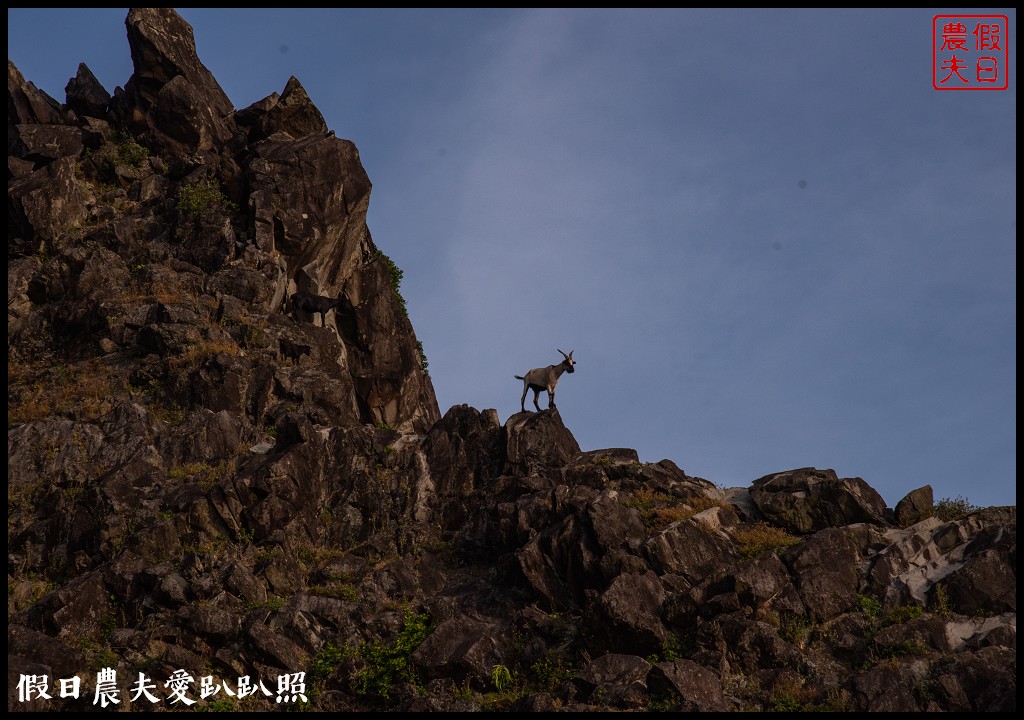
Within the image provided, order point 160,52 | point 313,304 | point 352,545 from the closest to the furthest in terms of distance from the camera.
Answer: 1. point 352,545
2. point 313,304
3. point 160,52

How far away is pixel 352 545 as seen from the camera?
3075cm

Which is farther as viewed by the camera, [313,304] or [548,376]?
[313,304]

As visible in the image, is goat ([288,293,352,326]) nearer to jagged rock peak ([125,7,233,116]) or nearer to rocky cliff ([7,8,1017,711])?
rocky cliff ([7,8,1017,711])

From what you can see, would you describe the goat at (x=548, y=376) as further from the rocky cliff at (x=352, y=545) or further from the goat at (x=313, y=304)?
the goat at (x=313, y=304)

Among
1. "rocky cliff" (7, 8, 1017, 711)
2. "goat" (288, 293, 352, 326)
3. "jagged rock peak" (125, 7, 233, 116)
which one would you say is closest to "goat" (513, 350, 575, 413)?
"rocky cliff" (7, 8, 1017, 711)

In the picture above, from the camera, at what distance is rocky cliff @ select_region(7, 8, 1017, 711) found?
23.2 m

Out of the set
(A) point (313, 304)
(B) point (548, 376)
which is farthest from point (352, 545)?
(A) point (313, 304)

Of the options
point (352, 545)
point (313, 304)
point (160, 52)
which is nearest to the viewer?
point (352, 545)

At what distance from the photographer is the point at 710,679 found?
2220 centimetres

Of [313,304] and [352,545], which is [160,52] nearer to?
[313,304]

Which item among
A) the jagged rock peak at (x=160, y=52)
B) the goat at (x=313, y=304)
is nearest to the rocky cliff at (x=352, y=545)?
the goat at (x=313, y=304)

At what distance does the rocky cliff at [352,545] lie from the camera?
76.2ft

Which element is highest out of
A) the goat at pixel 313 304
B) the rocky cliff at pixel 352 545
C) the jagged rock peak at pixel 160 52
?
the jagged rock peak at pixel 160 52

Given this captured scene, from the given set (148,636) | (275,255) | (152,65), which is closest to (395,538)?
(148,636)
